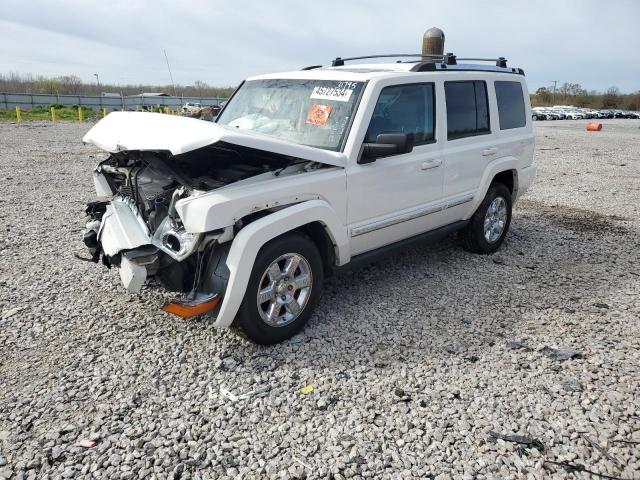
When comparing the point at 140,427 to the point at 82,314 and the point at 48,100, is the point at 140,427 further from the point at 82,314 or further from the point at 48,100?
the point at 48,100

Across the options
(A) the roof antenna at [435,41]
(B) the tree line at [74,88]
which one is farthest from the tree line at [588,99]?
(A) the roof antenna at [435,41]

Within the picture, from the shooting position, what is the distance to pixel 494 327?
398 centimetres

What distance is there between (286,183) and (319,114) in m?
0.92

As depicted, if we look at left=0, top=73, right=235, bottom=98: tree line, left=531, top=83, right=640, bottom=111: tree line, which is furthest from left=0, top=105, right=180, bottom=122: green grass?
left=531, top=83, right=640, bottom=111: tree line

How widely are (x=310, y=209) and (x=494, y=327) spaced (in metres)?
1.83

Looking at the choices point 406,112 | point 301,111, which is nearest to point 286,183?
point 301,111

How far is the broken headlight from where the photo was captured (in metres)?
3.17

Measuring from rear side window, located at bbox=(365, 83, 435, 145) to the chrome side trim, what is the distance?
628mm

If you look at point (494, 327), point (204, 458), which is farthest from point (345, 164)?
point (204, 458)

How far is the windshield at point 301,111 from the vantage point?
392 cm

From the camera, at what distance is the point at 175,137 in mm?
3104

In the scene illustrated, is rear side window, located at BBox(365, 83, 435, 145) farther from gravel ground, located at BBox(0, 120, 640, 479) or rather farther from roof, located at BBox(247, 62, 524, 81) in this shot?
gravel ground, located at BBox(0, 120, 640, 479)

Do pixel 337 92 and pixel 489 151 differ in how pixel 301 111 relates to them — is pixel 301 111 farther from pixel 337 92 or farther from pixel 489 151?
pixel 489 151

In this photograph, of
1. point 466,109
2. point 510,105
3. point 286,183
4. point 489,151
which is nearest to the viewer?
point 286,183
